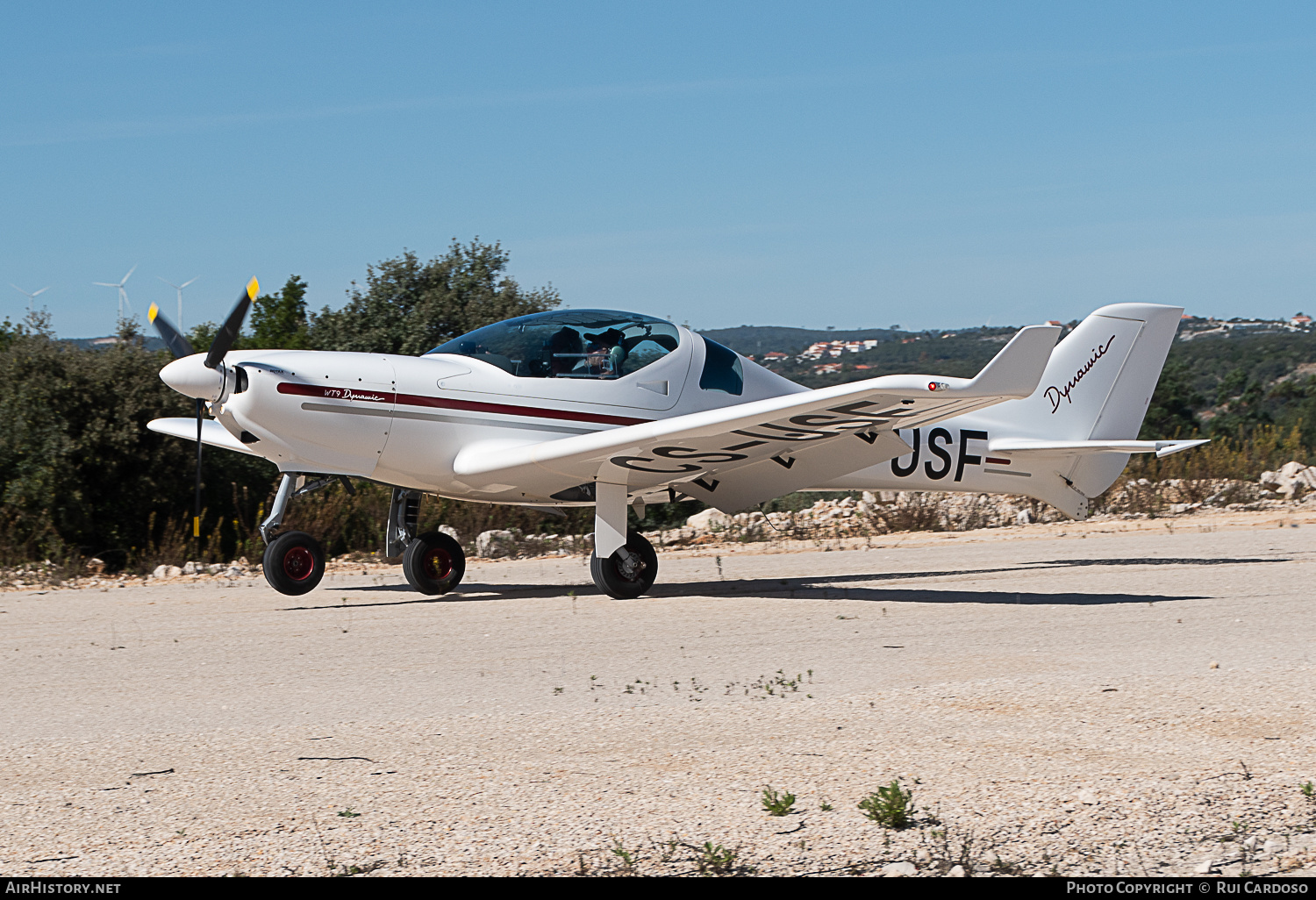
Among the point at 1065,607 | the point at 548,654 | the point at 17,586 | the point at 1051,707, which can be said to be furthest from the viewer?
the point at 17,586

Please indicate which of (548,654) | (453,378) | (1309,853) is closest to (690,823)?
(1309,853)

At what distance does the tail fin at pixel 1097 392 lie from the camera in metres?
13.6

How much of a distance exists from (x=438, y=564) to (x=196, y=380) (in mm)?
2756

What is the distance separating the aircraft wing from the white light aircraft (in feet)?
0.08

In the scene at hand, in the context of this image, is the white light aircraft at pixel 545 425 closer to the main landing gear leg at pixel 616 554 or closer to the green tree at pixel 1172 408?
the main landing gear leg at pixel 616 554

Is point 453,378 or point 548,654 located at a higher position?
point 453,378

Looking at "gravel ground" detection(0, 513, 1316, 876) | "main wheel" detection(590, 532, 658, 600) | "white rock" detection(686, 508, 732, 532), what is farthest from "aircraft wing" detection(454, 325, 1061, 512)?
"white rock" detection(686, 508, 732, 532)

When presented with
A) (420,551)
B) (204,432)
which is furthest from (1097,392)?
(204,432)

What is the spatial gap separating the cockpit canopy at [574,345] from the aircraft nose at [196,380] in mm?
1941

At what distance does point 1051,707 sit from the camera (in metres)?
5.16

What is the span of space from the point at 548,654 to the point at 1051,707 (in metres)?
3.05

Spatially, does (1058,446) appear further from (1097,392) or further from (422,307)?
(422,307)

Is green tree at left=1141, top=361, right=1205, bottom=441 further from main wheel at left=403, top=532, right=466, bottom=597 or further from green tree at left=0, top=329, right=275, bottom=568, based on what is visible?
main wheel at left=403, top=532, right=466, bottom=597

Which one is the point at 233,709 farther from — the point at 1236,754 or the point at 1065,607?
the point at 1065,607
